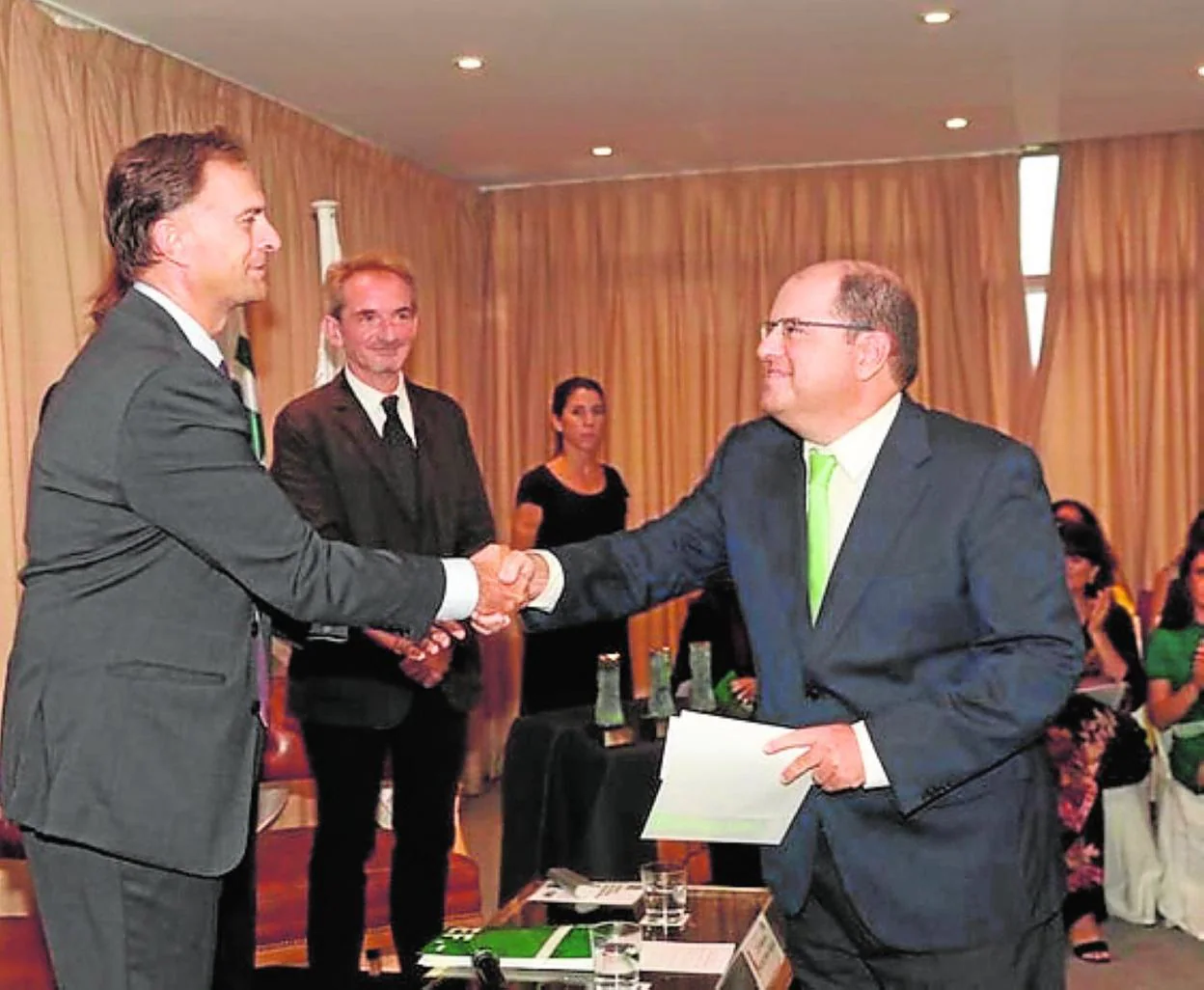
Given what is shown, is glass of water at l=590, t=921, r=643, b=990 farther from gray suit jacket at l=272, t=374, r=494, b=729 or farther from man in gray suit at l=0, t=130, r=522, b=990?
gray suit jacket at l=272, t=374, r=494, b=729

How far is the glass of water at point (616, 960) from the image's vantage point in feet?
7.59

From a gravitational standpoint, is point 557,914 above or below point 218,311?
below

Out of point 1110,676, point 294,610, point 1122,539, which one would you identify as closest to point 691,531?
point 294,610

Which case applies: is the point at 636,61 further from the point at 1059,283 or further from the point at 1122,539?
the point at 1122,539

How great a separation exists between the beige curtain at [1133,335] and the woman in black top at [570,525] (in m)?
2.79

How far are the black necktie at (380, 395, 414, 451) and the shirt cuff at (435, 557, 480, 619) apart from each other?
2.88 feet

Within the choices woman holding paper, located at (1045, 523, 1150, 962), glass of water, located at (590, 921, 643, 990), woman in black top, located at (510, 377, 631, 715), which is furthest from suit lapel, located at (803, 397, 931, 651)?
woman in black top, located at (510, 377, 631, 715)

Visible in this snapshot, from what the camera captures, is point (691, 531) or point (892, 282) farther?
point (691, 531)

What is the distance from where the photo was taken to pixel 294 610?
2.17 metres

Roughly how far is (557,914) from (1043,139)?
512cm

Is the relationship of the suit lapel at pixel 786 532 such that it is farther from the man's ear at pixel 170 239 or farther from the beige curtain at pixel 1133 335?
the beige curtain at pixel 1133 335

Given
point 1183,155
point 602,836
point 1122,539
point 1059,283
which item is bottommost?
point 602,836

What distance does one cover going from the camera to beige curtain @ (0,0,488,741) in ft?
14.1

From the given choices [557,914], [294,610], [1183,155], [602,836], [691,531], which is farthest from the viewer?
[1183,155]
